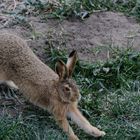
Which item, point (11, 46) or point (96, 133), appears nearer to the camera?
point (96, 133)

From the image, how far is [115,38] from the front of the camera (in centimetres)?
676

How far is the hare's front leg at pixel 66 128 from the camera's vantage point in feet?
16.9

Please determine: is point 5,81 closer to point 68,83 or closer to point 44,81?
point 44,81

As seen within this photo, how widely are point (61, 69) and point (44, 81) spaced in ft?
1.39

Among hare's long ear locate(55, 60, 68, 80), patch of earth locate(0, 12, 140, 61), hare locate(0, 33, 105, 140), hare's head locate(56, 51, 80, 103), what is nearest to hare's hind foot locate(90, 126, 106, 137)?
hare locate(0, 33, 105, 140)

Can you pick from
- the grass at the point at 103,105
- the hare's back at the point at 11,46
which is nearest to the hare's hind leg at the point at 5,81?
the hare's back at the point at 11,46

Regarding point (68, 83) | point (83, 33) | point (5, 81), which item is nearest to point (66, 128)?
point (68, 83)

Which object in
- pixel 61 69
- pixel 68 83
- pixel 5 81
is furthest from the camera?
pixel 5 81

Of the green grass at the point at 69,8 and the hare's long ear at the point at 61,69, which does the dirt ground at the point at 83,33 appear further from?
the hare's long ear at the point at 61,69

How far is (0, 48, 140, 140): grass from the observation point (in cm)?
517

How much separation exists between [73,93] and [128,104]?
0.76m

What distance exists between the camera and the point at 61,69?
5016 mm

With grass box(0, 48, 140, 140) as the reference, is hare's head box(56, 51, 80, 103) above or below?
above

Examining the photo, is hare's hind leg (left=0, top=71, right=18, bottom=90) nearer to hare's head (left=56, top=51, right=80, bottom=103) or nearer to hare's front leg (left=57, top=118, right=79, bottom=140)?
hare's head (left=56, top=51, right=80, bottom=103)
